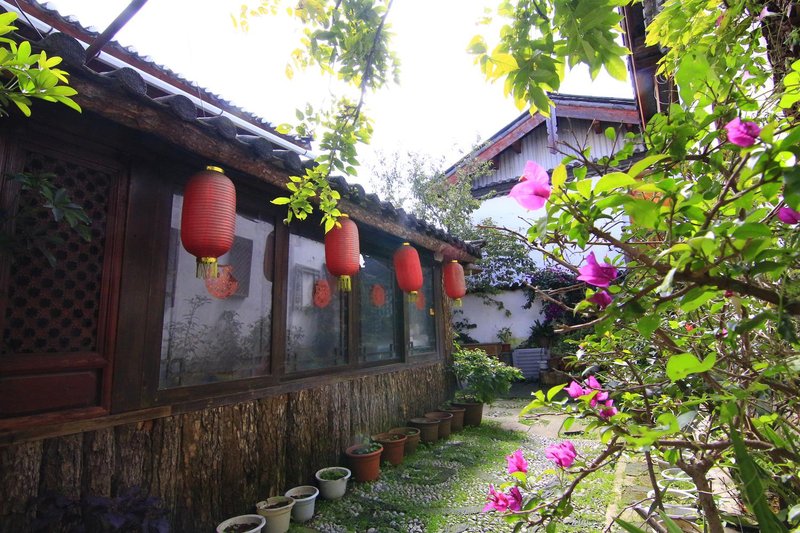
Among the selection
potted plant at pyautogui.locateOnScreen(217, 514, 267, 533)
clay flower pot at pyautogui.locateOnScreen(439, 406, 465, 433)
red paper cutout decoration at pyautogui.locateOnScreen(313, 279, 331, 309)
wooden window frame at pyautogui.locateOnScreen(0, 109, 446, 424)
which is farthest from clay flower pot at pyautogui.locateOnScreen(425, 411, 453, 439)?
wooden window frame at pyautogui.locateOnScreen(0, 109, 446, 424)

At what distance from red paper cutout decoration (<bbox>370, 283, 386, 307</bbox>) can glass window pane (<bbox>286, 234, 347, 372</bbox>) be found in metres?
0.64

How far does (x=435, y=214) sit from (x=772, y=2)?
989 centimetres

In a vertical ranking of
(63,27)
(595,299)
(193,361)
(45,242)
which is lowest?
(193,361)

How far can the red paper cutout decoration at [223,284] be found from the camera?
126 inches

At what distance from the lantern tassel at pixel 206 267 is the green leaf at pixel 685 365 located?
8.26ft

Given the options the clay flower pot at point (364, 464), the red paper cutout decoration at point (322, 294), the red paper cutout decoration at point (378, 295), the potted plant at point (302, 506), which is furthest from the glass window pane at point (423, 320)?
the potted plant at point (302, 506)

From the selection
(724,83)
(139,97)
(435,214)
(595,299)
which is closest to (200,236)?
(139,97)

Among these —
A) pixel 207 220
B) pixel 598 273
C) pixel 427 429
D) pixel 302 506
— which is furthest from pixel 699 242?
pixel 427 429

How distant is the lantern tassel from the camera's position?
8.54ft

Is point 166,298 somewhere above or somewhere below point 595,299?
above

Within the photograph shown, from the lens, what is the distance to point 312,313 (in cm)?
421

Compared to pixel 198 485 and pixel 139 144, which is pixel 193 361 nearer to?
pixel 198 485

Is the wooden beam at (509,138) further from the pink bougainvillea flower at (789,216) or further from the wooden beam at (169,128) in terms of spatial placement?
the pink bougainvillea flower at (789,216)

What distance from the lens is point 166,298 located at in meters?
2.85
